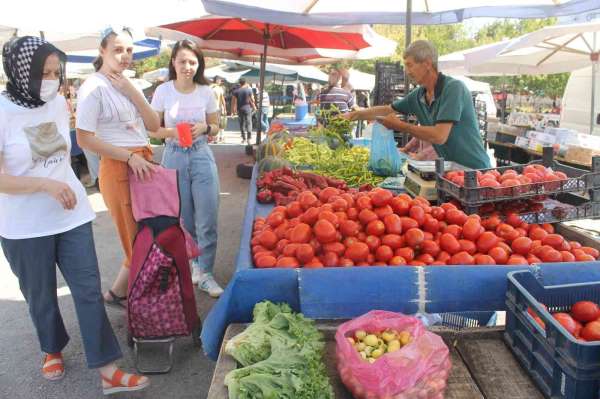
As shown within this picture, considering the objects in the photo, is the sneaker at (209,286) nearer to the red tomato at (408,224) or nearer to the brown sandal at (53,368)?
the brown sandal at (53,368)

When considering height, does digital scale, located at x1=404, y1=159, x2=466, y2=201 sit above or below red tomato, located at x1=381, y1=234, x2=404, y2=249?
above

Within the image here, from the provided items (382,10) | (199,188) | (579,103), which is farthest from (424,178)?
(579,103)

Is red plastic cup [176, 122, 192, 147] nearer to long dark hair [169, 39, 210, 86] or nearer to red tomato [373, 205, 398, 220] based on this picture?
long dark hair [169, 39, 210, 86]

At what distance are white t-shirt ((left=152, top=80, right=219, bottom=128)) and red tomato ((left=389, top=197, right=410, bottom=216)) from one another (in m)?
2.02

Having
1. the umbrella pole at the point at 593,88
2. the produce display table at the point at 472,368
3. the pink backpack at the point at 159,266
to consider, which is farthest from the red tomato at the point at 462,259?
the umbrella pole at the point at 593,88

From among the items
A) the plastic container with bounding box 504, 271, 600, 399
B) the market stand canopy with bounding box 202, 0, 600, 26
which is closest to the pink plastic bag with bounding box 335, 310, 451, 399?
the plastic container with bounding box 504, 271, 600, 399

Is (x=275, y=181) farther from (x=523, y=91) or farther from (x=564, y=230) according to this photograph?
(x=523, y=91)

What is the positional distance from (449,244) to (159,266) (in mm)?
1699

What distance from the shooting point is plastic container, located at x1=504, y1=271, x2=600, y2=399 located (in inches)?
60.9

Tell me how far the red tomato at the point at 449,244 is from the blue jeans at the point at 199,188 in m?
2.17

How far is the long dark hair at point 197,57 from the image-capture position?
391 centimetres

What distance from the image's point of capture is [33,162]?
2.52 metres

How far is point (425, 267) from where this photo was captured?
7.42 ft

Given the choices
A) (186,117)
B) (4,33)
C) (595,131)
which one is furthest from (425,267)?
(595,131)
